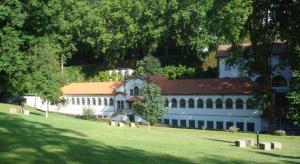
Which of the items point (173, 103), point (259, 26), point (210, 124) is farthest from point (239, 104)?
point (259, 26)

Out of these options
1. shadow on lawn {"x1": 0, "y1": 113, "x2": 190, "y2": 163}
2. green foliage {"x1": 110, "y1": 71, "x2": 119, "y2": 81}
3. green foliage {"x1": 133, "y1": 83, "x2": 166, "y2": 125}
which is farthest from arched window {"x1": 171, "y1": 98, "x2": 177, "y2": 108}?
shadow on lawn {"x1": 0, "y1": 113, "x2": 190, "y2": 163}

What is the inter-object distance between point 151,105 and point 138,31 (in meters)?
29.8

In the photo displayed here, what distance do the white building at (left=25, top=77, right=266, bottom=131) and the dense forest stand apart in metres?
5.94

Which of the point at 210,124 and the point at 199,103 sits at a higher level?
the point at 199,103

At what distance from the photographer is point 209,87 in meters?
64.2

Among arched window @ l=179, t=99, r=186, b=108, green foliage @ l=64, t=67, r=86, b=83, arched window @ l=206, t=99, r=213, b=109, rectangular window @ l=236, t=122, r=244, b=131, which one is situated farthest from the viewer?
green foliage @ l=64, t=67, r=86, b=83

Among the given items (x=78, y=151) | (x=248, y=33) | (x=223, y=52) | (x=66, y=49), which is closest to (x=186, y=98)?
(x=223, y=52)

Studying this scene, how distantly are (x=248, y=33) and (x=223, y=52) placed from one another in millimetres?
18929

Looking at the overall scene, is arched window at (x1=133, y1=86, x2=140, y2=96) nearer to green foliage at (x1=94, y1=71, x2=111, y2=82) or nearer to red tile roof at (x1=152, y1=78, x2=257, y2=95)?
red tile roof at (x1=152, y1=78, x2=257, y2=95)

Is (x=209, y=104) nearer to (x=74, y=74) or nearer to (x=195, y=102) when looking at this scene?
(x=195, y=102)

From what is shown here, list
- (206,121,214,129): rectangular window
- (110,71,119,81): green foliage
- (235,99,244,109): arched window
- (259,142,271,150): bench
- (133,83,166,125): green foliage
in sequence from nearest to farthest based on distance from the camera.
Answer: (259,142,271,150): bench < (133,83,166,125): green foliage < (235,99,244,109): arched window < (206,121,214,129): rectangular window < (110,71,119,81): green foliage

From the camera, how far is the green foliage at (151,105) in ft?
189

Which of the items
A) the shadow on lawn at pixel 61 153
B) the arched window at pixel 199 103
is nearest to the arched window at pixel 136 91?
the arched window at pixel 199 103

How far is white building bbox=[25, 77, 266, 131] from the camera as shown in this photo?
60.2m
